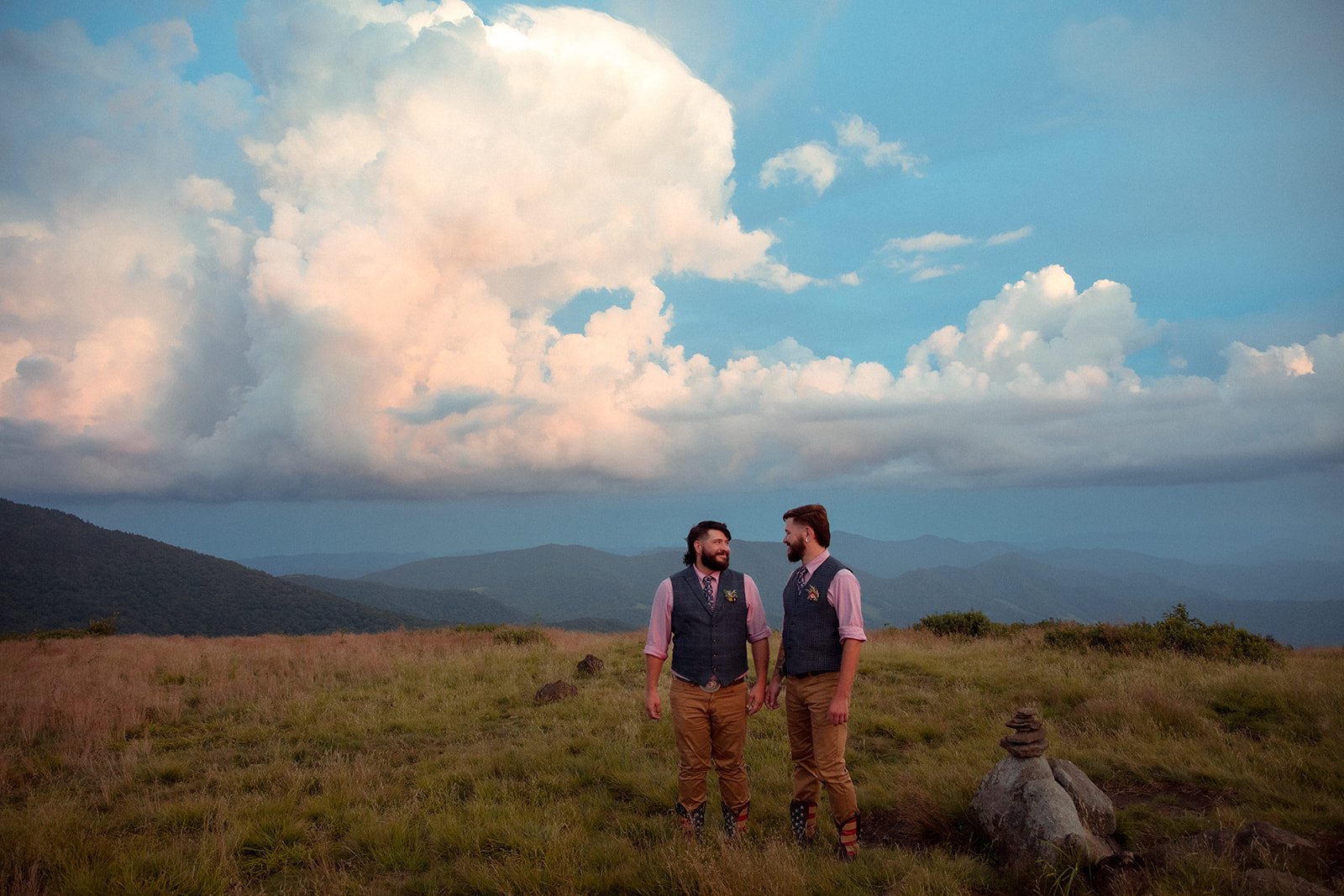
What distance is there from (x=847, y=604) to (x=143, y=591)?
13853 centimetres

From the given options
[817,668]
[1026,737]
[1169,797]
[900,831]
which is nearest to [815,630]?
[817,668]

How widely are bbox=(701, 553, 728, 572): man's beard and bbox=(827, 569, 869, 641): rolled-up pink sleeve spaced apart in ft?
2.77

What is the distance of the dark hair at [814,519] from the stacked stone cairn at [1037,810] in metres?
2.09

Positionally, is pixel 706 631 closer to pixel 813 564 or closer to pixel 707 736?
pixel 707 736

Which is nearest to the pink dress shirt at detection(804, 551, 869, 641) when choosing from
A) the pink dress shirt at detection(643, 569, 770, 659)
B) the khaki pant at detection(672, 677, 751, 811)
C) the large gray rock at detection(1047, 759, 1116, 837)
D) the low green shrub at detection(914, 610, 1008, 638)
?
the pink dress shirt at detection(643, 569, 770, 659)

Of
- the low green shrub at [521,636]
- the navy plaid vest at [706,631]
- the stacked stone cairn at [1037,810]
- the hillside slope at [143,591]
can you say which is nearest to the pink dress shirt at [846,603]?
the navy plaid vest at [706,631]

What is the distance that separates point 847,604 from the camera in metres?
5.17

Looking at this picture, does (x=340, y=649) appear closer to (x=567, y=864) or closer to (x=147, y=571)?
(x=567, y=864)

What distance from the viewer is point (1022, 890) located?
464cm

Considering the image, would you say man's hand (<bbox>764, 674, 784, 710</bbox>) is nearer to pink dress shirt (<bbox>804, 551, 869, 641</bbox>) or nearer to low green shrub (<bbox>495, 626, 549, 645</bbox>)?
pink dress shirt (<bbox>804, 551, 869, 641</bbox>)

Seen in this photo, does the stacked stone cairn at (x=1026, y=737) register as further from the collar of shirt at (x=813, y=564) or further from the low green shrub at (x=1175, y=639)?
the low green shrub at (x=1175, y=639)

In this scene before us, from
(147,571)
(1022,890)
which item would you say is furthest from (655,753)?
(147,571)

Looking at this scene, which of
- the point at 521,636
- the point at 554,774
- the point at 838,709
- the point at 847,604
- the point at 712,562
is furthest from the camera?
the point at 521,636

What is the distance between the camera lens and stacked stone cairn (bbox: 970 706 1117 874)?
188 inches
